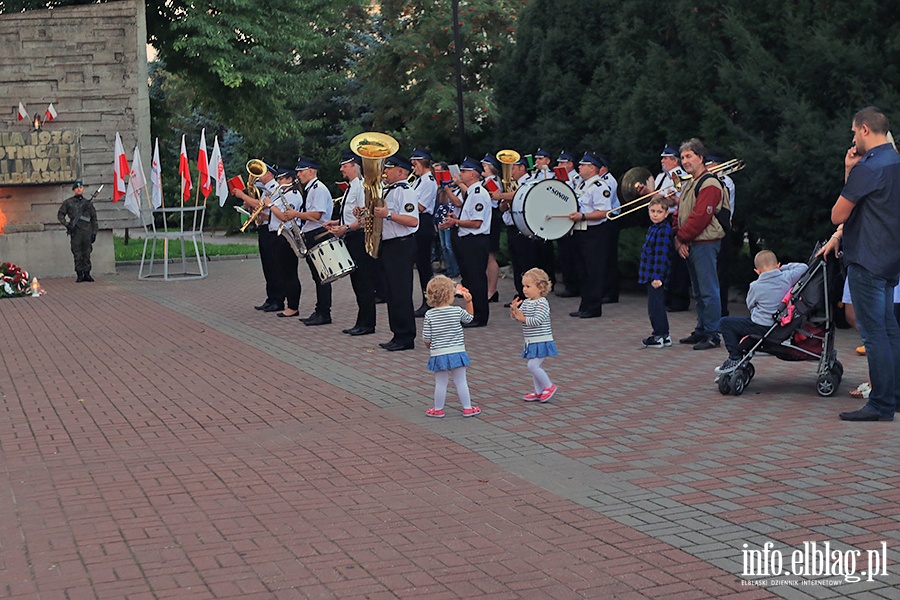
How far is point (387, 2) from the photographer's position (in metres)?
35.9

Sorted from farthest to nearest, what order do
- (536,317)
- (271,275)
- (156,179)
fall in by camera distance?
1. (156,179)
2. (271,275)
3. (536,317)

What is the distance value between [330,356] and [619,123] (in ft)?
21.8

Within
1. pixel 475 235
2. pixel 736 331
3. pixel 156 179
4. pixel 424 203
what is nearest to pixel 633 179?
pixel 475 235

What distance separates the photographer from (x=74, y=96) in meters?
24.5

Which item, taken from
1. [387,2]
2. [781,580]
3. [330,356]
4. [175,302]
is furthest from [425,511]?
[387,2]

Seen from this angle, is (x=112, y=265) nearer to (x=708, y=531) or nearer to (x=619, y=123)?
(x=619, y=123)

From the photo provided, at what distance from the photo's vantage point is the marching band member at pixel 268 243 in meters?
15.7

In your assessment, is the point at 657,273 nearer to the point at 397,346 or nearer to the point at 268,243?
the point at 397,346

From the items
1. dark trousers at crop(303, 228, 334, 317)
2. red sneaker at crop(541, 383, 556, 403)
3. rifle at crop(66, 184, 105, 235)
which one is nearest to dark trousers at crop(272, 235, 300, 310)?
dark trousers at crop(303, 228, 334, 317)

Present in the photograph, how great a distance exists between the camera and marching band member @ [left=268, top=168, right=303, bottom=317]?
50.0 ft

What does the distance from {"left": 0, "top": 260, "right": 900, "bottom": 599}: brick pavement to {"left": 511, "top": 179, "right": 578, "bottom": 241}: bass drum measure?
3.08 meters

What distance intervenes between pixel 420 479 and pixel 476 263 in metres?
7.46

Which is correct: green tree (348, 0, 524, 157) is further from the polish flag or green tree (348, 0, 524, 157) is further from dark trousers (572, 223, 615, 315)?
dark trousers (572, 223, 615, 315)

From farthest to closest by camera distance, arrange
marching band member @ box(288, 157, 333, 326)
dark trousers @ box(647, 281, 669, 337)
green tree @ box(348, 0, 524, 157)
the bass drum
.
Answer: green tree @ box(348, 0, 524, 157), the bass drum, marching band member @ box(288, 157, 333, 326), dark trousers @ box(647, 281, 669, 337)
